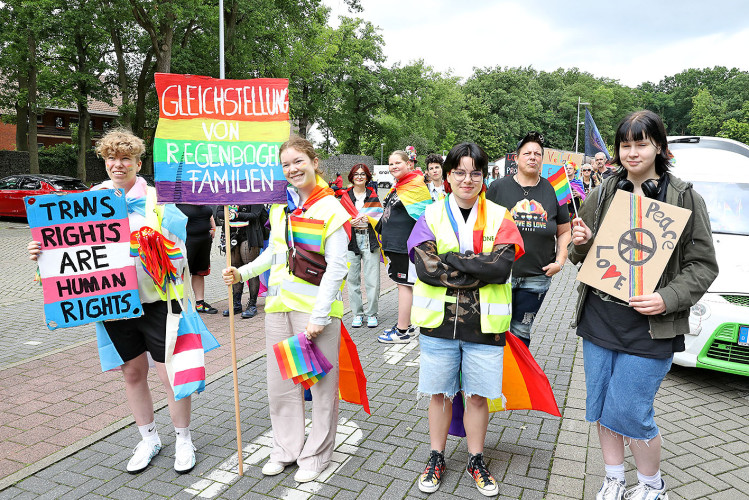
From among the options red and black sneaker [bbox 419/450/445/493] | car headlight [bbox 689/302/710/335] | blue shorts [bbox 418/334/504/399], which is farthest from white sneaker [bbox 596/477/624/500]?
car headlight [bbox 689/302/710/335]

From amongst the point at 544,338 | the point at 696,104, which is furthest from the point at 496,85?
the point at 544,338

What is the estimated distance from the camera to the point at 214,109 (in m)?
3.50

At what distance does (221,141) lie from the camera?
3.51 metres

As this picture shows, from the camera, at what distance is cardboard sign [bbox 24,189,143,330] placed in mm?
3367

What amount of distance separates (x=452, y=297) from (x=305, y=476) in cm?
144

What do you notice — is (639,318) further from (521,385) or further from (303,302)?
(303,302)

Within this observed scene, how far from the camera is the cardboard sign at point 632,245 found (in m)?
2.78

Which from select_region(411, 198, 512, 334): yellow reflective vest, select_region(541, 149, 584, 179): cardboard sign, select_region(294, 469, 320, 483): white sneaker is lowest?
select_region(294, 469, 320, 483): white sneaker

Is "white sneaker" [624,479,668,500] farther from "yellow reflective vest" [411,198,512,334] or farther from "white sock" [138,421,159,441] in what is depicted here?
"white sock" [138,421,159,441]

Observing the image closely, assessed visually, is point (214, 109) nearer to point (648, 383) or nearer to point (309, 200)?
point (309, 200)

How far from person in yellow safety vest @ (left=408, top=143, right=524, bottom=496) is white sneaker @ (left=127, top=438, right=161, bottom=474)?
1.79m

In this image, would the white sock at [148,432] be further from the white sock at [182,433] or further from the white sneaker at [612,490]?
the white sneaker at [612,490]

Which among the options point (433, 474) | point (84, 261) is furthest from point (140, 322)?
point (433, 474)

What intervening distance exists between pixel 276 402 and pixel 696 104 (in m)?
103
